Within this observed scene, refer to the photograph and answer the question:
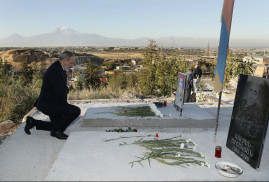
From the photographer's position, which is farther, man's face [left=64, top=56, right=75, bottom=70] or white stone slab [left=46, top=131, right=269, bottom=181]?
man's face [left=64, top=56, right=75, bottom=70]

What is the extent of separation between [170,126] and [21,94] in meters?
5.65

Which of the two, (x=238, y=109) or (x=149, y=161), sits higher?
(x=238, y=109)

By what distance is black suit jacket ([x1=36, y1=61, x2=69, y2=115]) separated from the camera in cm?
460

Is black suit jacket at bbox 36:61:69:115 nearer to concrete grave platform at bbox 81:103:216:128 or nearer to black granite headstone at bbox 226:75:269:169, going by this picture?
concrete grave platform at bbox 81:103:216:128

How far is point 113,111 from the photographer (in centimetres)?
651

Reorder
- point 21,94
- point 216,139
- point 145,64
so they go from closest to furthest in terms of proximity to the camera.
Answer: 1. point 216,139
2. point 21,94
3. point 145,64

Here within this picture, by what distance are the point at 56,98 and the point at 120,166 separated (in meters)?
2.29

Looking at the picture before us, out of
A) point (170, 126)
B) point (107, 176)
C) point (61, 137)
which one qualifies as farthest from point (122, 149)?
point (170, 126)

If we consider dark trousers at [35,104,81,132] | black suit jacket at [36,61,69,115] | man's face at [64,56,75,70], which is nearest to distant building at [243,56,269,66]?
man's face at [64,56,75,70]

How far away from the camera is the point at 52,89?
15.4ft

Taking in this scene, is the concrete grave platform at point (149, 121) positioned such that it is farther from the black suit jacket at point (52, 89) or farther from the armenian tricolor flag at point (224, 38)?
the armenian tricolor flag at point (224, 38)

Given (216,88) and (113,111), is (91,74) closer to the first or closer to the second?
(113,111)

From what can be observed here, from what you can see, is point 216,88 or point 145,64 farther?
point 145,64

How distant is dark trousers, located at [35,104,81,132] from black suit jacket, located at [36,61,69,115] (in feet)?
0.47
